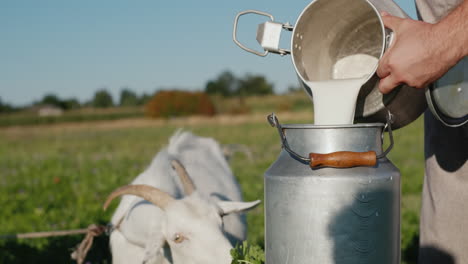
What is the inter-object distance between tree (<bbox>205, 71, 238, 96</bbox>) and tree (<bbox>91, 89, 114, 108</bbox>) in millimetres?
18911

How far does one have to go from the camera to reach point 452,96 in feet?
7.95

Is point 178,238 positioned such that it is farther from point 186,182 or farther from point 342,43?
point 342,43

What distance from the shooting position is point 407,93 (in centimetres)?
252

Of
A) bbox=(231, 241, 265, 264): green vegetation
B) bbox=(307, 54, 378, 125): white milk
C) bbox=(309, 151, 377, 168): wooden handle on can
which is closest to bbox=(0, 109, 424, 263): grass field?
bbox=(231, 241, 265, 264): green vegetation

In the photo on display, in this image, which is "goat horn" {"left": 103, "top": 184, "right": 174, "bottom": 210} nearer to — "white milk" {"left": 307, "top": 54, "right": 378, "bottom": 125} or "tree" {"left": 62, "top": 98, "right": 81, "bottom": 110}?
"white milk" {"left": 307, "top": 54, "right": 378, "bottom": 125}

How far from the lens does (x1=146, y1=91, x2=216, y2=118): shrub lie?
68312mm

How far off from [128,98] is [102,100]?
5730 mm

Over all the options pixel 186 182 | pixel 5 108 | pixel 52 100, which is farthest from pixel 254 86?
pixel 186 182

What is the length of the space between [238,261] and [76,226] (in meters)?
3.61

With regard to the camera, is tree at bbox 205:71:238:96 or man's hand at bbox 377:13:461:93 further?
tree at bbox 205:71:238:96

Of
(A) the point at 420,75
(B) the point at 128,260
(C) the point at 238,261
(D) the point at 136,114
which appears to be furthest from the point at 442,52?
(D) the point at 136,114

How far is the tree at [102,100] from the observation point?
89.1 meters

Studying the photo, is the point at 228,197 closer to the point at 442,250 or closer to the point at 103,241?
the point at 103,241

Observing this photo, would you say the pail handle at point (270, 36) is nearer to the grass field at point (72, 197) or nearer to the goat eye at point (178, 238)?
the goat eye at point (178, 238)
